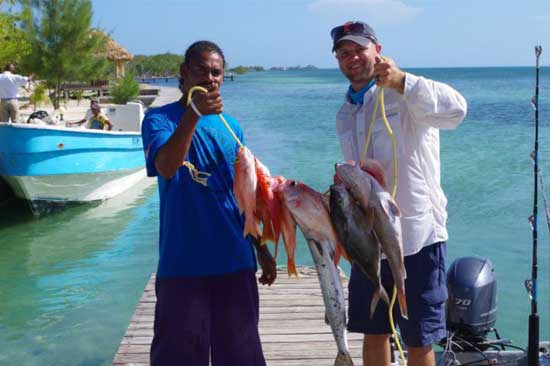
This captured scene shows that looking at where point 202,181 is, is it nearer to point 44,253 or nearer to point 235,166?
point 235,166

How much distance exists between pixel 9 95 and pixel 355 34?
12070 mm

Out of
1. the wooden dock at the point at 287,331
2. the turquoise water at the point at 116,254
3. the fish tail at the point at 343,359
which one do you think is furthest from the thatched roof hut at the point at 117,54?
the fish tail at the point at 343,359

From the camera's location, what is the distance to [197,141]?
290cm

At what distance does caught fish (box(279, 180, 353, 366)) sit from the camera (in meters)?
2.68

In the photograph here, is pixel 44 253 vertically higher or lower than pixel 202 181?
lower

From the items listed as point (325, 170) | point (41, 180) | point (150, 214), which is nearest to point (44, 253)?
point (41, 180)

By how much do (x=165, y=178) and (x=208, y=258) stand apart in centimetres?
42

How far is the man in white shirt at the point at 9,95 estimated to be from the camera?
1323cm

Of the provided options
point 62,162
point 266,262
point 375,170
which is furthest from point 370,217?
point 62,162

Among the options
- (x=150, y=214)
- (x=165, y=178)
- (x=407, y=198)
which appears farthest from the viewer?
(x=150, y=214)

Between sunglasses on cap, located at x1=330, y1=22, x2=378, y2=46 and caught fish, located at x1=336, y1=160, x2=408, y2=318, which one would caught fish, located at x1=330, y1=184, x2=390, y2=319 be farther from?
sunglasses on cap, located at x1=330, y1=22, x2=378, y2=46

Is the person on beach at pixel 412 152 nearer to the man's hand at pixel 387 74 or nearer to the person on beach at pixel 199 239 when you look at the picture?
the man's hand at pixel 387 74

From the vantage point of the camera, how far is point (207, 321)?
2949 mm

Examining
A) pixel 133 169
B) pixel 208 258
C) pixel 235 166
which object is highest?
pixel 235 166
